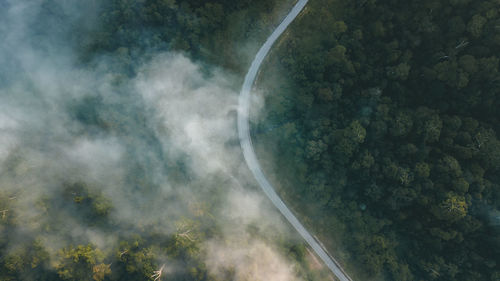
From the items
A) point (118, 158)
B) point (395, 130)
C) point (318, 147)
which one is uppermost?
point (395, 130)

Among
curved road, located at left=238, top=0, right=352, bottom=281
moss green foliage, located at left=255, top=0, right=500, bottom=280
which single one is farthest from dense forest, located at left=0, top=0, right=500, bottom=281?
curved road, located at left=238, top=0, right=352, bottom=281

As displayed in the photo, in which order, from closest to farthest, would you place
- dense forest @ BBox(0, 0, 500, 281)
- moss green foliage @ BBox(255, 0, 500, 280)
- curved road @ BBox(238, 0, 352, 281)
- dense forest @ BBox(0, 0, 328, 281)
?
dense forest @ BBox(0, 0, 328, 281), dense forest @ BBox(0, 0, 500, 281), moss green foliage @ BBox(255, 0, 500, 280), curved road @ BBox(238, 0, 352, 281)

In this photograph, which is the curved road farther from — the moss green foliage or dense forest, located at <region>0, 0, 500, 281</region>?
the moss green foliage

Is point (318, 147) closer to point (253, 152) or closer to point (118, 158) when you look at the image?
point (253, 152)

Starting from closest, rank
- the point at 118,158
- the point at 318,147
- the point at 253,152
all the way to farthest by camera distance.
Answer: the point at 318,147, the point at 118,158, the point at 253,152

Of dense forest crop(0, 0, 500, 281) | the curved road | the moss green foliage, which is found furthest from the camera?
the curved road

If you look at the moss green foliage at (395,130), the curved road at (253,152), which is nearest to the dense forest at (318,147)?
the moss green foliage at (395,130)

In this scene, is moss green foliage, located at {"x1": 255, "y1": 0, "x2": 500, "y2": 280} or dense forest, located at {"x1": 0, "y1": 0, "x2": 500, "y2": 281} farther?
moss green foliage, located at {"x1": 255, "y1": 0, "x2": 500, "y2": 280}

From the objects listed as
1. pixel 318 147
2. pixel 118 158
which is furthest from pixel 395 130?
pixel 118 158
